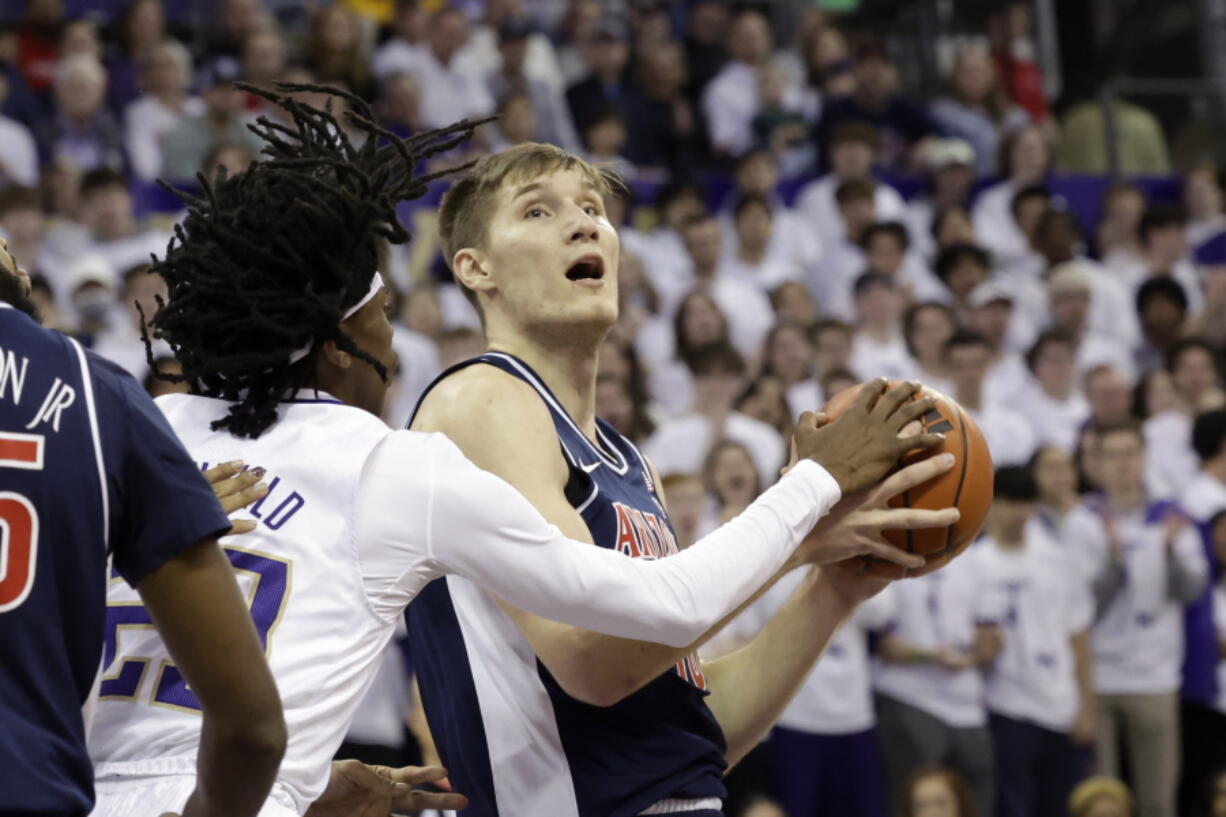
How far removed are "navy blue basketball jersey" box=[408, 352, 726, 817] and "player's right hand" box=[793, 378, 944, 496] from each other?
1.30ft

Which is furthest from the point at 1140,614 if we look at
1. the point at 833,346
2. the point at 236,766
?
the point at 236,766

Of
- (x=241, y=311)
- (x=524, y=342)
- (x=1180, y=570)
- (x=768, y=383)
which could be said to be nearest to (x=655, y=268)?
(x=768, y=383)

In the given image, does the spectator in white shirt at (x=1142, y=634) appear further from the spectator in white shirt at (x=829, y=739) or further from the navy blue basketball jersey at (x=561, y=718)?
the navy blue basketball jersey at (x=561, y=718)

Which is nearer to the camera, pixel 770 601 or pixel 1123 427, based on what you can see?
pixel 770 601

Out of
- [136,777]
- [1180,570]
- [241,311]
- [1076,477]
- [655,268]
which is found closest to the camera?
[136,777]

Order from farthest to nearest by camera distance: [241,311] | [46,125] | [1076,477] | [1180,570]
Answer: [46,125], [1076,477], [1180,570], [241,311]

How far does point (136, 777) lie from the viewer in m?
2.44

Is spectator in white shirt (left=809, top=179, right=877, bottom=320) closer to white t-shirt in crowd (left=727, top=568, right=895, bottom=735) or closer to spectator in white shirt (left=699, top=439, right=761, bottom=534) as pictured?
spectator in white shirt (left=699, top=439, right=761, bottom=534)

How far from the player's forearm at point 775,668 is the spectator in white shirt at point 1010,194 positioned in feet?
27.4

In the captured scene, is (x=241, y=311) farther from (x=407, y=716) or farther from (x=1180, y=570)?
(x=1180, y=570)

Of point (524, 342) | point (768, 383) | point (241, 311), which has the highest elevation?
point (241, 311)

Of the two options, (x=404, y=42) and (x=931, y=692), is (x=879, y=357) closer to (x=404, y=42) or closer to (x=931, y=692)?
(x=931, y=692)

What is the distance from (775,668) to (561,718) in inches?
22.5

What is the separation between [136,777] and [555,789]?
0.93 m
